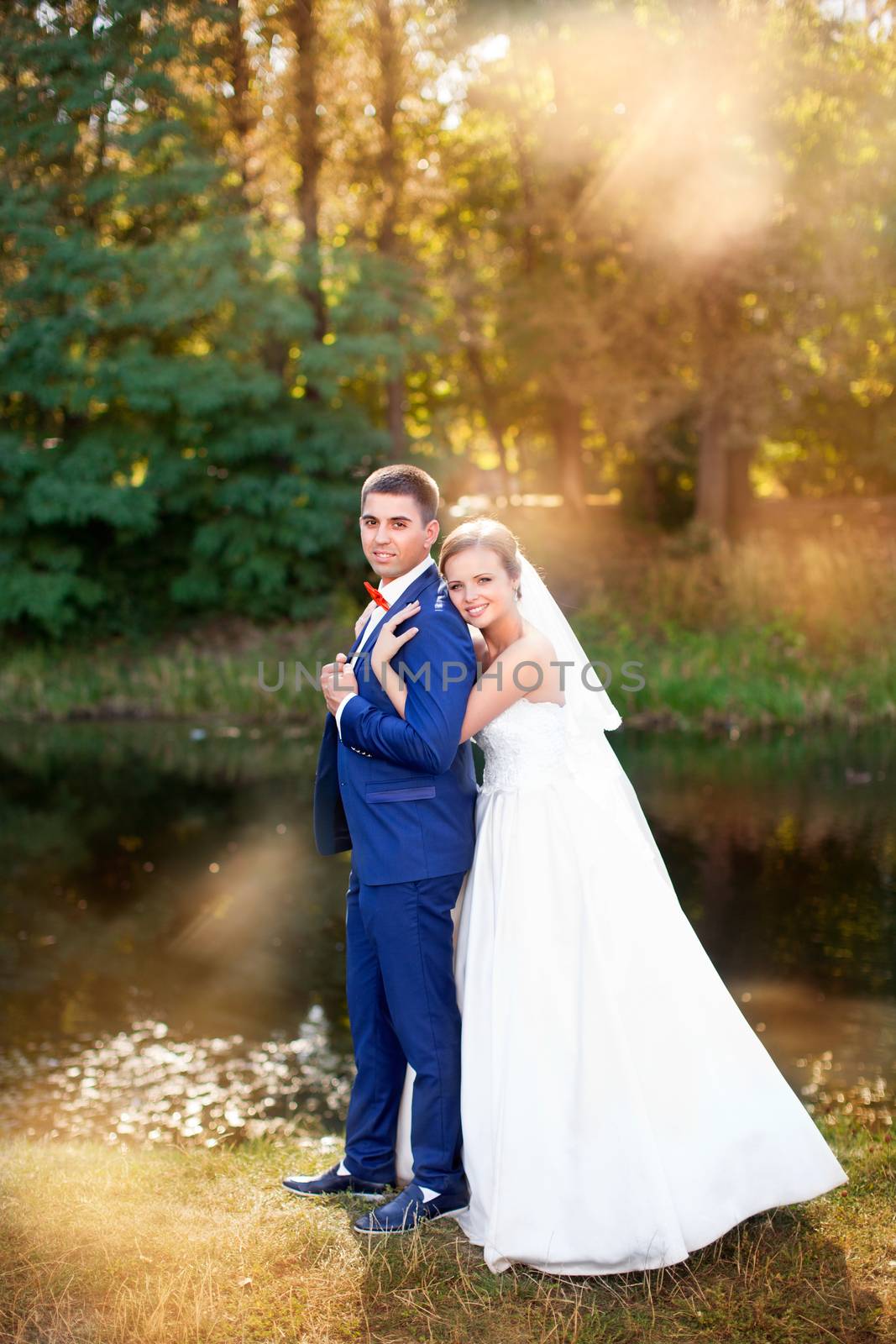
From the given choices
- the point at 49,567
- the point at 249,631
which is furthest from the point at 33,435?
the point at 249,631

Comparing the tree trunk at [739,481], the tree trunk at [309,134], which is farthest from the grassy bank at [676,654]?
the tree trunk at [309,134]

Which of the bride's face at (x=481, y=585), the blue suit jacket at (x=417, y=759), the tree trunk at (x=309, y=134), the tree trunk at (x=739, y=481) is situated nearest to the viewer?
the blue suit jacket at (x=417, y=759)

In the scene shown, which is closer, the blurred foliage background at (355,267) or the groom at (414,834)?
the groom at (414,834)

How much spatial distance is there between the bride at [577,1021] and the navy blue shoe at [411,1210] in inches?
3.1

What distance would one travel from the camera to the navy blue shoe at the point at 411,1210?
333 cm

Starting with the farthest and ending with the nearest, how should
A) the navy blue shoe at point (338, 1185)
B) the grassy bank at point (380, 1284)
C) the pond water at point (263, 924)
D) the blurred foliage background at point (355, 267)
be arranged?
1. the blurred foliage background at point (355, 267)
2. the pond water at point (263, 924)
3. the navy blue shoe at point (338, 1185)
4. the grassy bank at point (380, 1284)

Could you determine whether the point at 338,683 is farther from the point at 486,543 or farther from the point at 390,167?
the point at 390,167

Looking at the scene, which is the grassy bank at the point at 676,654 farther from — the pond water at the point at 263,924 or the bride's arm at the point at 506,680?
the bride's arm at the point at 506,680

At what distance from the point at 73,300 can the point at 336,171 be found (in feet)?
16.6

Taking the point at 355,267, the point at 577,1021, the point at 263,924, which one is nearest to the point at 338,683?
the point at 577,1021

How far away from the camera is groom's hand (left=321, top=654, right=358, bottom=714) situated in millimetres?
3350

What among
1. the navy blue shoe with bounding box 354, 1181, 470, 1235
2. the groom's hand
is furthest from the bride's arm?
the navy blue shoe with bounding box 354, 1181, 470, 1235

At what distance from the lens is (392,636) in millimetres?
3242

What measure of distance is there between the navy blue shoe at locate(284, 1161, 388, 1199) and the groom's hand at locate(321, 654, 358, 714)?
1.52 meters
